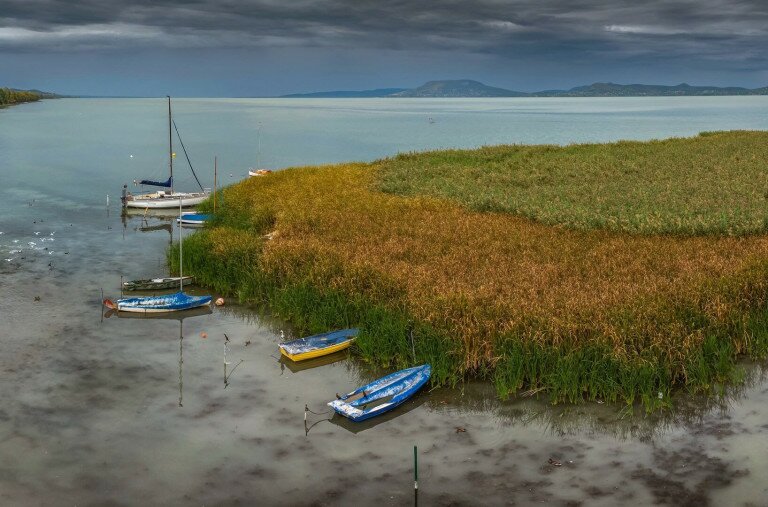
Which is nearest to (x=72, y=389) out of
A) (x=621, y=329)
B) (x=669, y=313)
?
(x=621, y=329)

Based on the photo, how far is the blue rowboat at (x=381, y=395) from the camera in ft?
→ 65.6

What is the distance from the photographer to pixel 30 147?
10806cm

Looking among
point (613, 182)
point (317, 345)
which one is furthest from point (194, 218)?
point (613, 182)

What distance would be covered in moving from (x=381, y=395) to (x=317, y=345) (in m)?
4.53

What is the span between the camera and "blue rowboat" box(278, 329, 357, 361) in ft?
79.4

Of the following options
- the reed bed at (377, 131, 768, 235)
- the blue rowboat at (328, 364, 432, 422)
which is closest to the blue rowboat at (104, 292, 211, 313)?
the blue rowboat at (328, 364, 432, 422)

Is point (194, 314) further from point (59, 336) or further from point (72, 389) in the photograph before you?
point (72, 389)

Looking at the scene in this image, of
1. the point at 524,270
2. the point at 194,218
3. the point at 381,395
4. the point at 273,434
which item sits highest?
the point at 524,270

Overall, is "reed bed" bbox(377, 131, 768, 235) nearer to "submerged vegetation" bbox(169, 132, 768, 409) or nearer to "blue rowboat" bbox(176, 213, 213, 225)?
"submerged vegetation" bbox(169, 132, 768, 409)

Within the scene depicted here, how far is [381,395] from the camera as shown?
20641 mm

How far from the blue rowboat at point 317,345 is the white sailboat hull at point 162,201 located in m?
34.2

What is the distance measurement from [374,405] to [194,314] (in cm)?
1250

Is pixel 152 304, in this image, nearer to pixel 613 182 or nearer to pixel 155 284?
pixel 155 284

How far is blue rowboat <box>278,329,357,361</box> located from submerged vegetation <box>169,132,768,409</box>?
2.05ft
